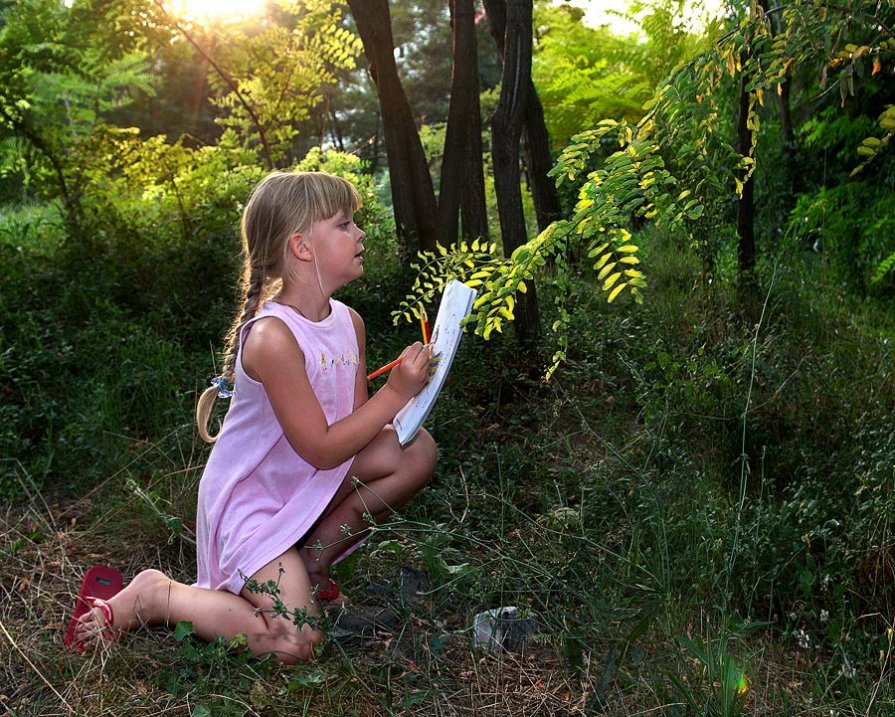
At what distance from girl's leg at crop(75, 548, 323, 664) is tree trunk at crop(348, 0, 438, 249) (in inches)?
117

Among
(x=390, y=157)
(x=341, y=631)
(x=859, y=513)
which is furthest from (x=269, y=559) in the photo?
(x=390, y=157)

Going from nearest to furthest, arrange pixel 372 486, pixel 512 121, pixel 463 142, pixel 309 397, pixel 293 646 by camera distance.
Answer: pixel 293 646
pixel 309 397
pixel 372 486
pixel 512 121
pixel 463 142

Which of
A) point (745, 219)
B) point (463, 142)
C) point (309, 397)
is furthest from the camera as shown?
point (463, 142)

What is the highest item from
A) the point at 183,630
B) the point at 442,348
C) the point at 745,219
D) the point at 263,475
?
the point at 442,348

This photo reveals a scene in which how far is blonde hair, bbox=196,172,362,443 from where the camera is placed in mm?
3045

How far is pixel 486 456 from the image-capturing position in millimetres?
4082

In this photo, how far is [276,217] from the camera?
3059mm

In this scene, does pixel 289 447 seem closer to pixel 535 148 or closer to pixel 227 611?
pixel 227 611

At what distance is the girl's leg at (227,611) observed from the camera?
279cm

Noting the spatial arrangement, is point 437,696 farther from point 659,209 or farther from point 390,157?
point 390,157

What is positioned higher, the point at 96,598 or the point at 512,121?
the point at 512,121

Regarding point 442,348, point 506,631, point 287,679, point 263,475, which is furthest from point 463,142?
point 287,679

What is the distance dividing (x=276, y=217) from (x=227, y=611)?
1.20 metres

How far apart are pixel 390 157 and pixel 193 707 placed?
364cm
